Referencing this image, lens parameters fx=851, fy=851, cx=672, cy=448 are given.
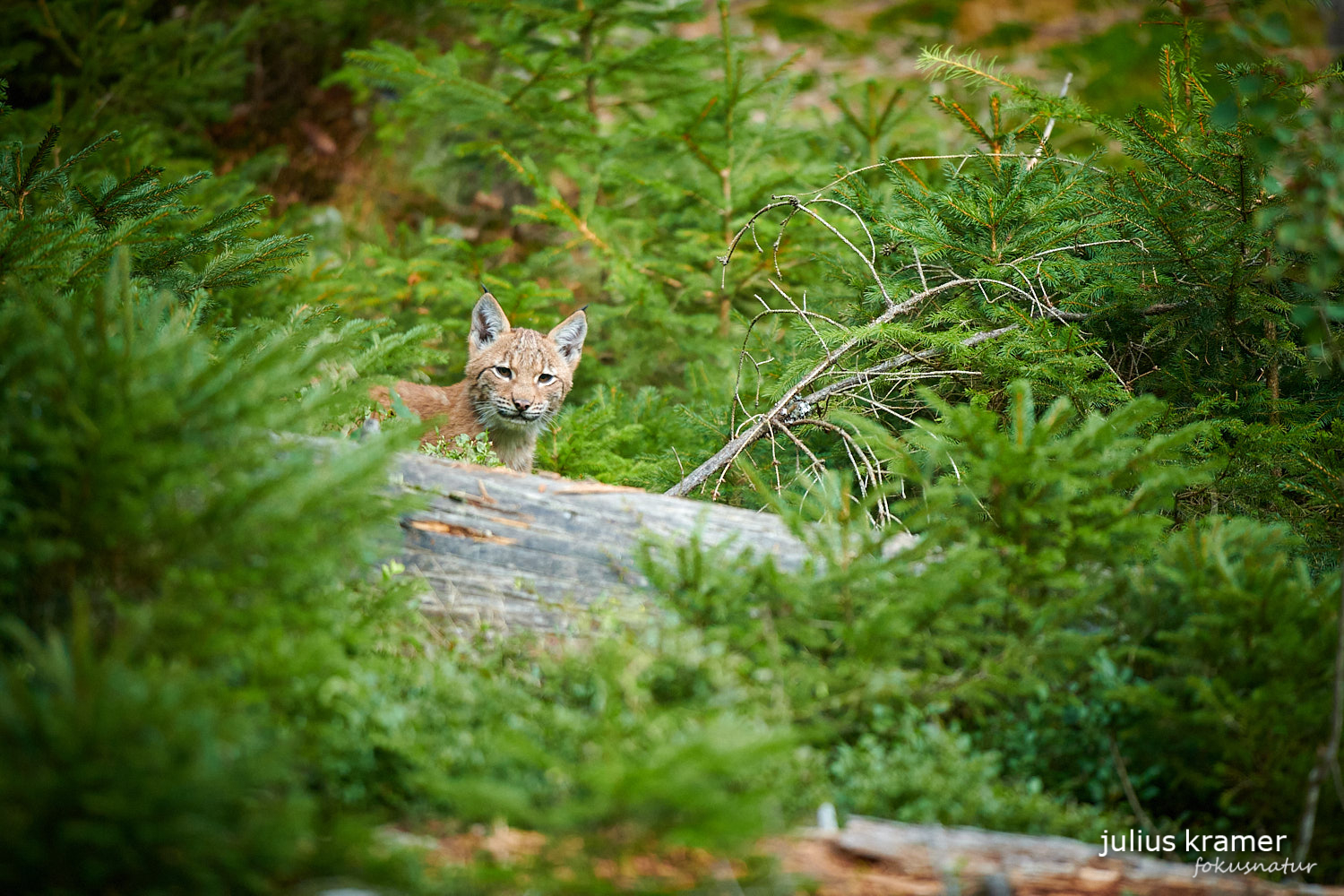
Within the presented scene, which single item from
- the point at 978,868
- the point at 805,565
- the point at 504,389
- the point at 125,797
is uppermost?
the point at 504,389

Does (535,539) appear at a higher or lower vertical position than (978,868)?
higher

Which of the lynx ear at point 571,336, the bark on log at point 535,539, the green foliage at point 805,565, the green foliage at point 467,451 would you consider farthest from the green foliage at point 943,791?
the lynx ear at point 571,336

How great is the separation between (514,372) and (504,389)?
173mm

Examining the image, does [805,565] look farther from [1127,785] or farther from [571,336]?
[571,336]

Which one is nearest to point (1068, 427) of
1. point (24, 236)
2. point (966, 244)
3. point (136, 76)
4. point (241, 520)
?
point (966, 244)

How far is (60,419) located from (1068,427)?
4.35 meters

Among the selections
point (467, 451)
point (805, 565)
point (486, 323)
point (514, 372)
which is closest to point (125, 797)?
point (805, 565)

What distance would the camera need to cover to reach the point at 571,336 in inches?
247

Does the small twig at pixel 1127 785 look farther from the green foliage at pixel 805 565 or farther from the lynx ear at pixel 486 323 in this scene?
the lynx ear at pixel 486 323

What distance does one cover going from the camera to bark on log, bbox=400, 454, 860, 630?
11.4 ft

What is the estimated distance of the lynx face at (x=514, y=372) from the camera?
5770mm

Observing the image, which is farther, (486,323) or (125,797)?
(486,323)

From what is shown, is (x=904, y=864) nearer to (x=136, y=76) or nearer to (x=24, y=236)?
(x=24, y=236)

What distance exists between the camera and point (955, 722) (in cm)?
296
